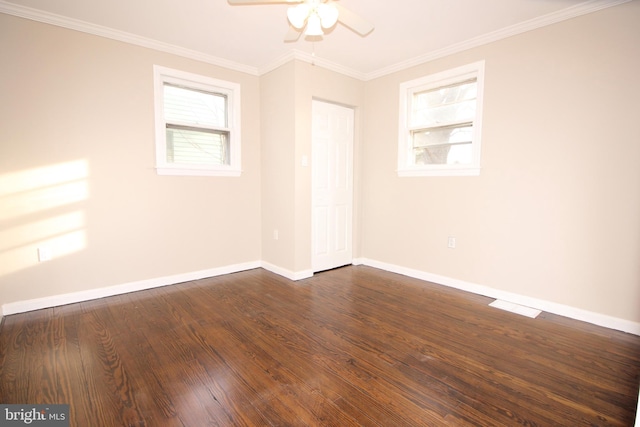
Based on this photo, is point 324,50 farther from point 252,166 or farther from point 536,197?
point 536,197

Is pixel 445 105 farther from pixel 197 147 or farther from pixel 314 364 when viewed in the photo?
pixel 314 364

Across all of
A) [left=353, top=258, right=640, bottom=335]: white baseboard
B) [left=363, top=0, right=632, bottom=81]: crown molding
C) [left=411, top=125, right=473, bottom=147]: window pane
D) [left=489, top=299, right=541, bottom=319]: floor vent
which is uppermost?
[left=363, top=0, right=632, bottom=81]: crown molding

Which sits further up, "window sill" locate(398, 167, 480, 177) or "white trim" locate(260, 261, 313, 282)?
"window sill" locate(398, 167, 480, 177)

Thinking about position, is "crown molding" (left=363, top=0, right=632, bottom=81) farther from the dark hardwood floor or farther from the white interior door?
the dark hardwood floor

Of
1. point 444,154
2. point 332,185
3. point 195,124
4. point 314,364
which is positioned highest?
point 195,124

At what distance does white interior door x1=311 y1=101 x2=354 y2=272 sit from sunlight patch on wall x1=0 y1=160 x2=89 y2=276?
239cm

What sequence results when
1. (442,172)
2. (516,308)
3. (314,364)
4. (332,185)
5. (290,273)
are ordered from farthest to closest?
(332,185)
(290,273)
(442,172)
(516,308)
(314,364)

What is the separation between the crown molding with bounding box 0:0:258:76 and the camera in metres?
2.57

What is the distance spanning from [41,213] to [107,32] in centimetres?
178

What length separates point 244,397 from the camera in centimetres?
166

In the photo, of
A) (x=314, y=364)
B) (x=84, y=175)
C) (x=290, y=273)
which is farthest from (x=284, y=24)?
(x=314, y=364)

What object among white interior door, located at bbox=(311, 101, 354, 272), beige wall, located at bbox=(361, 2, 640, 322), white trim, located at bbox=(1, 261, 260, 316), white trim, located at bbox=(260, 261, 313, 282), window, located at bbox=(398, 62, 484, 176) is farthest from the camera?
white interior door, located at bbox=(311, 101, 354, 272)

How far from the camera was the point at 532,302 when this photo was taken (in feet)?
9.45

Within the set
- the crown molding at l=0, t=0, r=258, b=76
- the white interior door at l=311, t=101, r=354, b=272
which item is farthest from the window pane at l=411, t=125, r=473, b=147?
the crown molding at l=0, t=0, r=258, b=76
